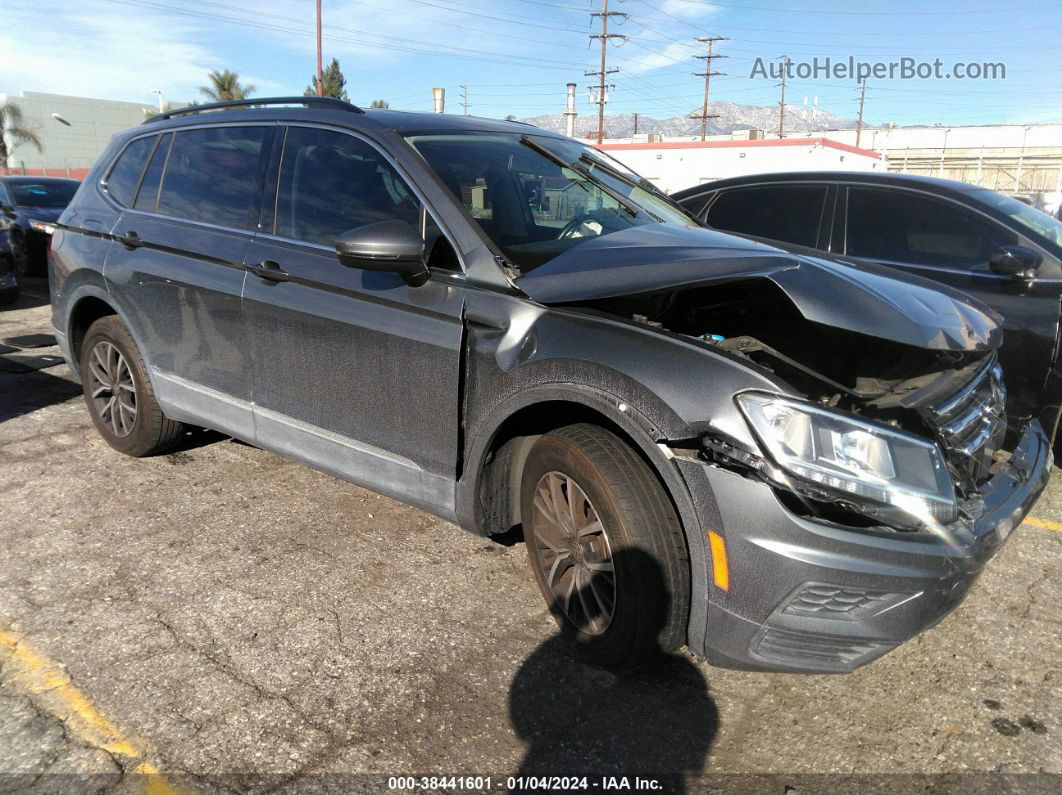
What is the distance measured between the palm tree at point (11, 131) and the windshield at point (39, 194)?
42353mm

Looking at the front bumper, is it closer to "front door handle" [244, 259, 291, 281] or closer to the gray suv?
the gray suv

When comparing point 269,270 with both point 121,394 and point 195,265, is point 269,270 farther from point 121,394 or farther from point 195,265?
point 121,394

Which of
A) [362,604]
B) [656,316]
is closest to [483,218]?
[656,316]

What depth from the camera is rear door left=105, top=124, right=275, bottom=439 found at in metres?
3.64

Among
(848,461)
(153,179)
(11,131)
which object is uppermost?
(11,131)

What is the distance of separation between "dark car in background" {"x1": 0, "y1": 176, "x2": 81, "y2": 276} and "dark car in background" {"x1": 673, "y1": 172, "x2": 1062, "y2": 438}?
9.87m

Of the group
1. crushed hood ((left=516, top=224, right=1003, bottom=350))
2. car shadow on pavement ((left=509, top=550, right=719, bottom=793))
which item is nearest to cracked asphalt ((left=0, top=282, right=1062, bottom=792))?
car shadow on pavement ((left=509, top=550, right=719, bottom=793))

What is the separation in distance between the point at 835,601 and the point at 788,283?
0.94 metres

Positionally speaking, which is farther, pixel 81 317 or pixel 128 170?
pixel 81 317

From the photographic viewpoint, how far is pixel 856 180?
532cm

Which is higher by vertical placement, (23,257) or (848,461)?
(23,257)

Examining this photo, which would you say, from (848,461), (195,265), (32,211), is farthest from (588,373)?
(32,211)

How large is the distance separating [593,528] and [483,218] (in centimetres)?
125

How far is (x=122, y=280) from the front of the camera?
4.16m
